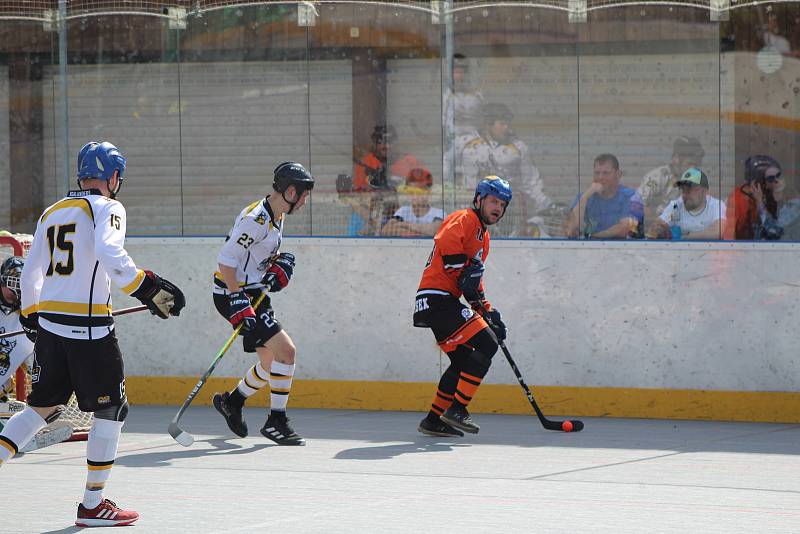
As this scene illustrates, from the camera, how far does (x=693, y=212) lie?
895cm

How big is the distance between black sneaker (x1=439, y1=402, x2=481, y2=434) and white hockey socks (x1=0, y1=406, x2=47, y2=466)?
302 cm

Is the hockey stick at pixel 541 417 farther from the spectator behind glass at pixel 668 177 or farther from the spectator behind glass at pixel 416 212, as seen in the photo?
the spectator behind glass at pixel 668 177

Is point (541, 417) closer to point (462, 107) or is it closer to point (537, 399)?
point (537, 399)

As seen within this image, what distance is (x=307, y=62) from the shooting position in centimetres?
962

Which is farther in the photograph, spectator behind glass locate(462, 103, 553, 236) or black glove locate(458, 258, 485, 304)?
→ spectator behind glass locate(462, 103, 553, 236)

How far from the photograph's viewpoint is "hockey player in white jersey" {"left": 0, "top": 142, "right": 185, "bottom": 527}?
530 cm

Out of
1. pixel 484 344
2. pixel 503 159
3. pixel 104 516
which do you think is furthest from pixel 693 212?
pixel 104 516

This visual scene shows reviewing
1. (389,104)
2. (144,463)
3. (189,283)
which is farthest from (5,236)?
(389,104)

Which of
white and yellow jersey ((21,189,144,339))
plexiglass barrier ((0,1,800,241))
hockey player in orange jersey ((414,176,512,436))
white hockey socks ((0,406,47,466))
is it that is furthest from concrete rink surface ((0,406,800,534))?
plexiglass barrier ((0,1,800,241))

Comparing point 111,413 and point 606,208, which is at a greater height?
point 606,208

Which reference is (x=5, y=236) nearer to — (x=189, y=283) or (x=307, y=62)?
(x=189, y=283)

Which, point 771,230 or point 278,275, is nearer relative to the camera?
point 278,275

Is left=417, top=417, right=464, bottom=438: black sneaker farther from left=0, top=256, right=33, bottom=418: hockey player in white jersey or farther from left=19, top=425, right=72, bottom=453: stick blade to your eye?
left=0, top=256, right=33, bottom=418: hockey player in white jersey

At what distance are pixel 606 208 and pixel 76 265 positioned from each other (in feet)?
15.1
